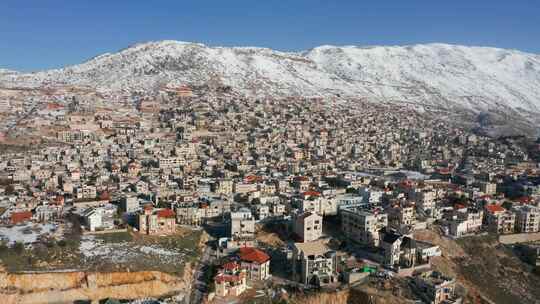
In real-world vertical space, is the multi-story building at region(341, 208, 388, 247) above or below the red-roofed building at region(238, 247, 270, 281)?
above

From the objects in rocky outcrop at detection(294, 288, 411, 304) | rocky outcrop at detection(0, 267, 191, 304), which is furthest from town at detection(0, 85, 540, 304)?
rocky outcrop at detection(0, 267, 191, 304)

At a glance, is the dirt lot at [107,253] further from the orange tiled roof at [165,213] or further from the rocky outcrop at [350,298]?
the rocky outcrop at [350,298]

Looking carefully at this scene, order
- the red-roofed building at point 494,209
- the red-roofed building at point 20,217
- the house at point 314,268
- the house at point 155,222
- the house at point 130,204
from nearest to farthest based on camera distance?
the house at point 314,268 < the house at point 155,222 < the red-roofed building at point 20,217 < the house at point 130,204 < the red-roofed building at point 494,209

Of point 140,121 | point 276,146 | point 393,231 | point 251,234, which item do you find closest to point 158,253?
point 251,234

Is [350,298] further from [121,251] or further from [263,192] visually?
[263,192]

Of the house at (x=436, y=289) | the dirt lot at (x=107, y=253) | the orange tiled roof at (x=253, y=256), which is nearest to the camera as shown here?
the dirt lot at (x=107, y=253)

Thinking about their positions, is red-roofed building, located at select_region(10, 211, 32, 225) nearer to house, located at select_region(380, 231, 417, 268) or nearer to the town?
the town

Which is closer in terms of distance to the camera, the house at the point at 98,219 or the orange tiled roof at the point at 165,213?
the house at the point at 98,219

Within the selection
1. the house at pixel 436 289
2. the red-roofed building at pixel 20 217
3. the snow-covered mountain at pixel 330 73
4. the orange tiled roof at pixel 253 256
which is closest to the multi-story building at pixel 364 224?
the house at pixel 436 289
